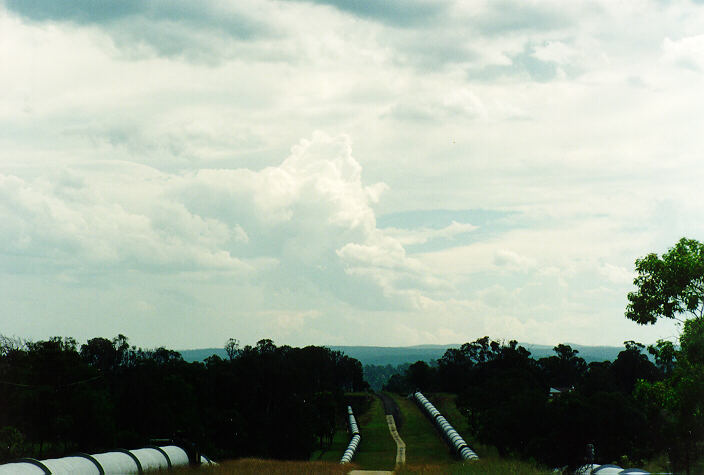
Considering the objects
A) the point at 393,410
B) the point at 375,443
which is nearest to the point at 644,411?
the point at 375,443

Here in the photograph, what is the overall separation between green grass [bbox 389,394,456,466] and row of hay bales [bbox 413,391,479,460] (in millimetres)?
1191

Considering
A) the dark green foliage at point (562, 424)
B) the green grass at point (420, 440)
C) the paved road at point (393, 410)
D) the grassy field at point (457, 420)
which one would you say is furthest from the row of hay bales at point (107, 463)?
the paved road at point (393, 410)

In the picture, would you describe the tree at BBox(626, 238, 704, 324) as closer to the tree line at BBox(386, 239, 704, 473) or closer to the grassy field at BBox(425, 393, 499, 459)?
the tree line at BBox(386, 239, 704, 473)

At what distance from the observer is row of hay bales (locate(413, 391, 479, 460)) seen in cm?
8319

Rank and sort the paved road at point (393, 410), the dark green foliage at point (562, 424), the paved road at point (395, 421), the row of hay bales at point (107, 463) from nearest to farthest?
1. the row of hay bales at point (107, 463)
2. the dark green foliage at point (562, 424)
3. the paved road at point (395, 421)
4. the paved road at point (393, 410)

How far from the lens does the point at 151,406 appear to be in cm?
8788

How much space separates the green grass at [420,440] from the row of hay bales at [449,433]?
1191 millimetres

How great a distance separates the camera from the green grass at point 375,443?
8516 cm

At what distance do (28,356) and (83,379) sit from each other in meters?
7.06

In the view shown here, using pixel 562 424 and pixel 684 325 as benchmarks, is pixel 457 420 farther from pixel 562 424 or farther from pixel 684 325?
pixel 684 325

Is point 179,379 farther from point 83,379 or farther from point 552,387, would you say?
point 552,387

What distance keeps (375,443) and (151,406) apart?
44248 millimetres

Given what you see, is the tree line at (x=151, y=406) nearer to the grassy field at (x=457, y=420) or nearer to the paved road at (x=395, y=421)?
the paved road at (x=395, y=421)

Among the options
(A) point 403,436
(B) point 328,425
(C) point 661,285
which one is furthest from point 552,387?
(C) point 661,285
